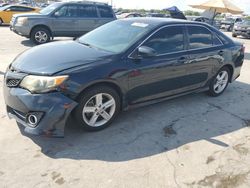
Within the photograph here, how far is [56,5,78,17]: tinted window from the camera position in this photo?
11.6 metres

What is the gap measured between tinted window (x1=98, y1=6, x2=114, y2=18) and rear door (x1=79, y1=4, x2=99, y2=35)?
0.28m

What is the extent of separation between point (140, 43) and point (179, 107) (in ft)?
5.42

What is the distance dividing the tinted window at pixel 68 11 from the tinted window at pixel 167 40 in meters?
7.90

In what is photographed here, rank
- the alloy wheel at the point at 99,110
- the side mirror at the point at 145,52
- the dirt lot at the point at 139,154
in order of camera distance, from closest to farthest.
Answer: the dirt lot at the point at 139,154 → the alloy wheel at the point at 99,110 → the side mirror at the point at 145,52

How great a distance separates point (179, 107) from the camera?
208 inches

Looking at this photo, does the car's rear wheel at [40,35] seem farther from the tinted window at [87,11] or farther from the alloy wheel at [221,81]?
the alloy wheel at [221,81]

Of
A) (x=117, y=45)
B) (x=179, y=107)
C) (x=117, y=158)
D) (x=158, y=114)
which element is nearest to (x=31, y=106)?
(x=117, y=158)

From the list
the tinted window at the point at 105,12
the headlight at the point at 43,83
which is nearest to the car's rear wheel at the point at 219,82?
the headlight at the point at 43,83

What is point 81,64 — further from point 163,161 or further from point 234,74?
point 234,74

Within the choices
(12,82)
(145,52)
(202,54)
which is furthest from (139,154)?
(202,54)

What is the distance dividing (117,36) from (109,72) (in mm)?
1013

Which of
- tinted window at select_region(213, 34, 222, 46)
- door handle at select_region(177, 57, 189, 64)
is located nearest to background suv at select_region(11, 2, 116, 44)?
tinted window at select_region(213, 34, 222, 46)

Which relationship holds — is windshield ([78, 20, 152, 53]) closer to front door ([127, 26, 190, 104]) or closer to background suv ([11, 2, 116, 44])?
front door ([127, 26, 190, 104])

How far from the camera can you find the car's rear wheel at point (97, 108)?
3.75 meters
